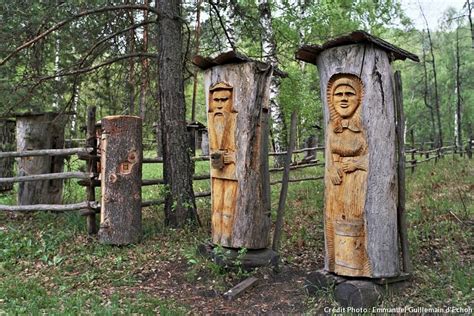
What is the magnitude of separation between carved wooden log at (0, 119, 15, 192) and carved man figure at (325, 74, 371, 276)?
6.50m

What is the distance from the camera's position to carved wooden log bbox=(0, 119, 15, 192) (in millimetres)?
8391

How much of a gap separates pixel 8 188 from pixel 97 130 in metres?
3.34

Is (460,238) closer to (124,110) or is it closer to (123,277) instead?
(123,277)

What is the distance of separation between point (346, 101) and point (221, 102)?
68.8 inches

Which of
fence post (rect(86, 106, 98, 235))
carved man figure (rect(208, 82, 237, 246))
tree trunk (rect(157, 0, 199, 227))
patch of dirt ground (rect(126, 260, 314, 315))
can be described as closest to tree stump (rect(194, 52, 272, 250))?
carved man figure (rect(208, 82, 237, 246))

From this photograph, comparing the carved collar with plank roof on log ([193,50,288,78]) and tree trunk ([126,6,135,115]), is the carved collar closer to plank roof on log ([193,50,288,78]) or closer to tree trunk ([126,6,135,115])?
plank roof on log ([193,50,288,78])

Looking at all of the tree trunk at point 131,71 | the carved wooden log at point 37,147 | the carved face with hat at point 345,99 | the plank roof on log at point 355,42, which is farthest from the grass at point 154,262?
the plank roof on log at point 355,42

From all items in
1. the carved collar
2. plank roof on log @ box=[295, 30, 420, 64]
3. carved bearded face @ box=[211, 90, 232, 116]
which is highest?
plank roof on log @ box=[295, 30, 420, 64]

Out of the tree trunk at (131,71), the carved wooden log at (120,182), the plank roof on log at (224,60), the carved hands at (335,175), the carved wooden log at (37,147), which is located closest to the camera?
the carved hands at (335,175)

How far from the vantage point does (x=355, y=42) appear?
4.28m

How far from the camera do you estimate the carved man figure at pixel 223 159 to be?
5.45 metres

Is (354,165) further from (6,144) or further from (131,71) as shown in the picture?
(6,144)

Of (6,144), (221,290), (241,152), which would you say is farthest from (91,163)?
(221,290)

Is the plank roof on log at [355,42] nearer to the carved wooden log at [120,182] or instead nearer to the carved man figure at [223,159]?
the carved man figure at [223,159]
